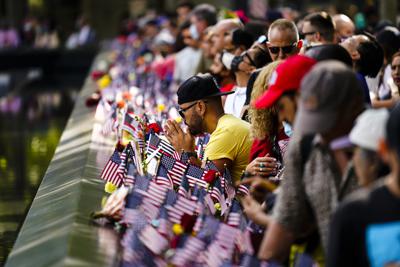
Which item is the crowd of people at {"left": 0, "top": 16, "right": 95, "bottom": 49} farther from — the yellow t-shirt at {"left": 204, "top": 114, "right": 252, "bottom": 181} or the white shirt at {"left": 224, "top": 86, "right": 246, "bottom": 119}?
the yellow t-shirt at {"left": 204, "top": 114, "right": 252, "bottom": 181}

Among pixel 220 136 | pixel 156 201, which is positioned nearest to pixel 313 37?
pixel 220 136

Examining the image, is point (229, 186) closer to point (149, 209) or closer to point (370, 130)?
point (149, 209)

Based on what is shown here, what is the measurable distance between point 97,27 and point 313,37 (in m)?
54.7

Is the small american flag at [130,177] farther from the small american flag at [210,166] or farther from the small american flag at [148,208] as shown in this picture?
the small american flag at [210,166]

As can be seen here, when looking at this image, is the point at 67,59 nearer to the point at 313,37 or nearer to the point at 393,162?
the point at 313,37

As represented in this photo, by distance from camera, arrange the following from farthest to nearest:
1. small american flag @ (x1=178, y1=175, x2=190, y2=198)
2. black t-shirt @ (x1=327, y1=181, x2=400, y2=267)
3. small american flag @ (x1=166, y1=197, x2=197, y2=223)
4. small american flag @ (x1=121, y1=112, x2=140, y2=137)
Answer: small american flag @ (x1=121, y1=112, x2=140, y2=137) → small american flag @ (x1=178, y1=175, x2=190, y2=198) → small american flag @ (x1=166, y1=197, x2=197, y2=223) → black t-shirt @ (x1=327, y1=181, x2=400, y2=267)

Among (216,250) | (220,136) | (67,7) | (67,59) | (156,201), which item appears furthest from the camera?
(67,7)

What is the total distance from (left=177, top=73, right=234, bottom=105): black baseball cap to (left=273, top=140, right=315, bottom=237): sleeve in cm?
323

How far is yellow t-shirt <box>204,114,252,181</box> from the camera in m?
8.80

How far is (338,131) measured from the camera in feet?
18.6

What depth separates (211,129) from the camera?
9.04m

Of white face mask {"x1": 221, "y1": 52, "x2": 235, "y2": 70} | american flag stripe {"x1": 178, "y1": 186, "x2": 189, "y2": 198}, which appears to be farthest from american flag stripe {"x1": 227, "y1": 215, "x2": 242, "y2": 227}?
white face mask {"x1": 221, "y1": 52, "x2": 235, "y2": 70}

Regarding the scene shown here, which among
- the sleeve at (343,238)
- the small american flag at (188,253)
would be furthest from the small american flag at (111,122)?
the sleeve at (343,238)

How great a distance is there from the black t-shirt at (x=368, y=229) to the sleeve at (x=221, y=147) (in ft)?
12.3
